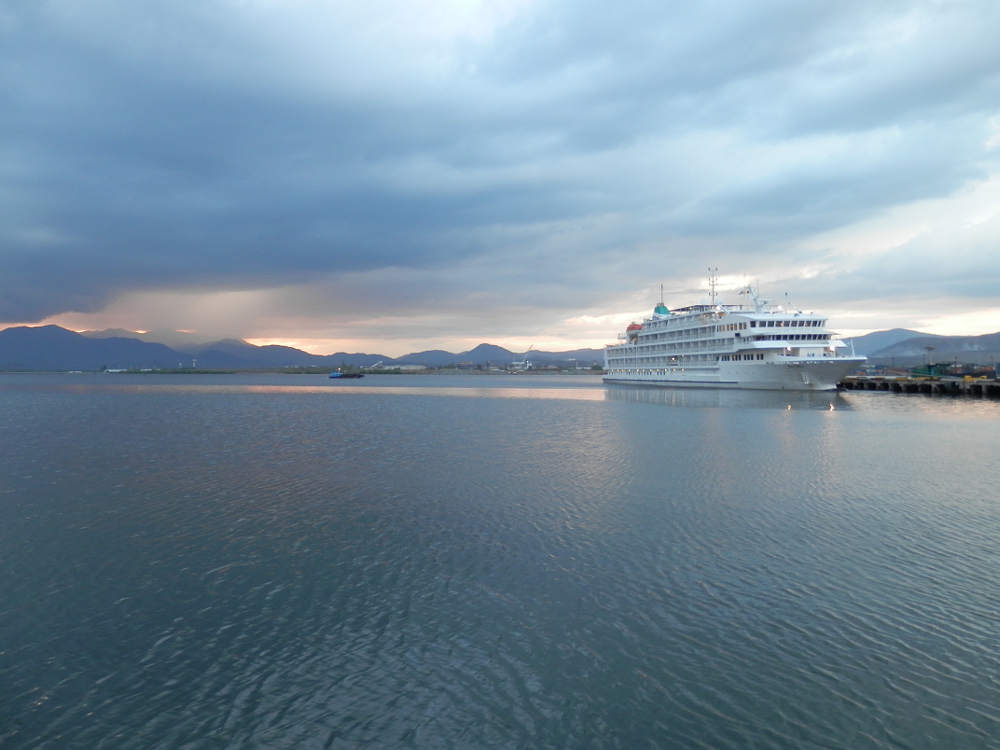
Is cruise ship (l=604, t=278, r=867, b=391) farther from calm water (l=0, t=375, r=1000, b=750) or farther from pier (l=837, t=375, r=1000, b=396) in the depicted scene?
calm water (l=0, t=375, r=1000, b=750)

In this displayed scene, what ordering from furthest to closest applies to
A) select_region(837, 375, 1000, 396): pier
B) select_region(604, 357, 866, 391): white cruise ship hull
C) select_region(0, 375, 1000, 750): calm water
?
select_region(604, 357, 866, 391): white cruise ship hull, select_region(837, 375, 1000, 396): pier, select_region(0, 375, 1000, 750): calm water

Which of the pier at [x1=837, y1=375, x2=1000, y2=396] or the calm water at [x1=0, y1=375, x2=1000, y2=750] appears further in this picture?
the pier at [x1=837, y1=375, x2=1000, y2=396]

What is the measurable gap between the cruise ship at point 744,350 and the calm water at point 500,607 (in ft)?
178

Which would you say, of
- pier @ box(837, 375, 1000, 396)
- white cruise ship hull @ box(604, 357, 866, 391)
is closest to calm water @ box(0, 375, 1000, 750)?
white cruise ship hull @ box(604, 357, 866, 391)

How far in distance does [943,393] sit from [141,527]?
90929mm

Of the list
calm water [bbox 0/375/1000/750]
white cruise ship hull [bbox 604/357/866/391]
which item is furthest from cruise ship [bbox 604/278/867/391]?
calm water [bbox 0/375/1000/750]

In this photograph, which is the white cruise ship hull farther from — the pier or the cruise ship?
the pier

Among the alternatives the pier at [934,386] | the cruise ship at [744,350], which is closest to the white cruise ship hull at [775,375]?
the cruise ship at [744,350]

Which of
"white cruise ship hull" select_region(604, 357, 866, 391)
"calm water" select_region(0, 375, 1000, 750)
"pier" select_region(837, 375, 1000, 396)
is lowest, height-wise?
"calm water" select_region(0, 375, 1000, 750)

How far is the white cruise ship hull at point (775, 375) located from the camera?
70.9 meters

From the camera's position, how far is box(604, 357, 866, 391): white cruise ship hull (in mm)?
70875

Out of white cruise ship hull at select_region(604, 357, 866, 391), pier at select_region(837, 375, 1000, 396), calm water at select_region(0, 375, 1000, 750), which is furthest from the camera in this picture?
white cruise ship hull at select_region(604, 357, 866, 391)

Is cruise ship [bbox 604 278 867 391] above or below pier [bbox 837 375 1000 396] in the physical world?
above

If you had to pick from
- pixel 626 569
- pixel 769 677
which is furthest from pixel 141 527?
pixel 769 677
